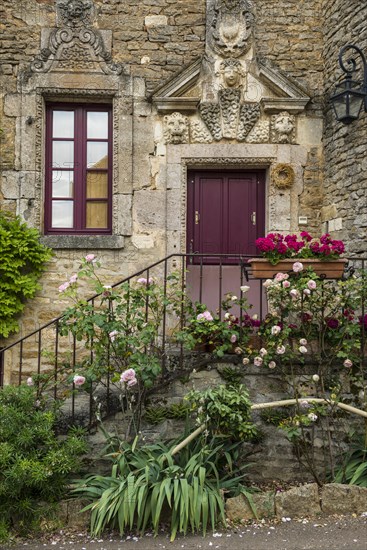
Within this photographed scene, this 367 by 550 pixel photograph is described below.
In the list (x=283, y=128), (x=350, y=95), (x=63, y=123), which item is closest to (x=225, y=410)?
(x=350, y=95)

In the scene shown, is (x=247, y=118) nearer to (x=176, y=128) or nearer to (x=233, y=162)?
(x=233, y=162)

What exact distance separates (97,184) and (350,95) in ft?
10.1

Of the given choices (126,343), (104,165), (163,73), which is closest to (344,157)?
(163,73)

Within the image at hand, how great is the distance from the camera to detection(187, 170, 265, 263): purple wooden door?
6734mm

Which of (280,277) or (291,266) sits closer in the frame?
(280,277)

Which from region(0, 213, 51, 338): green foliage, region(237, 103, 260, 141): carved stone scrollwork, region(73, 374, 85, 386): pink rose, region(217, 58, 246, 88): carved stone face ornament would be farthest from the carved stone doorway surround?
region(73, 374, 85, 386): pink rose

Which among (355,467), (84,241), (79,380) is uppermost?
(84,241)

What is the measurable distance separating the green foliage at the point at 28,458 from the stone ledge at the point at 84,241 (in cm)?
232

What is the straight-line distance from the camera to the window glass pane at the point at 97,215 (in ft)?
22.1

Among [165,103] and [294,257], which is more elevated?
[165,103]

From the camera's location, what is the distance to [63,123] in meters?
6.78

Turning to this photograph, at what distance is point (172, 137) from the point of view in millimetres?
6535

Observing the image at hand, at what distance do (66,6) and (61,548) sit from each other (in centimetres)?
578

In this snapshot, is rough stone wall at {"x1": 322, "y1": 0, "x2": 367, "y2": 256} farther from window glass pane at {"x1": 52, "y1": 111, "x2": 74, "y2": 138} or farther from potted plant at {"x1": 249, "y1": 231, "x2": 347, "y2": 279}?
window glass pane at {"x1": 52, "y1": 111, "x2": 74, "y2": 138}
